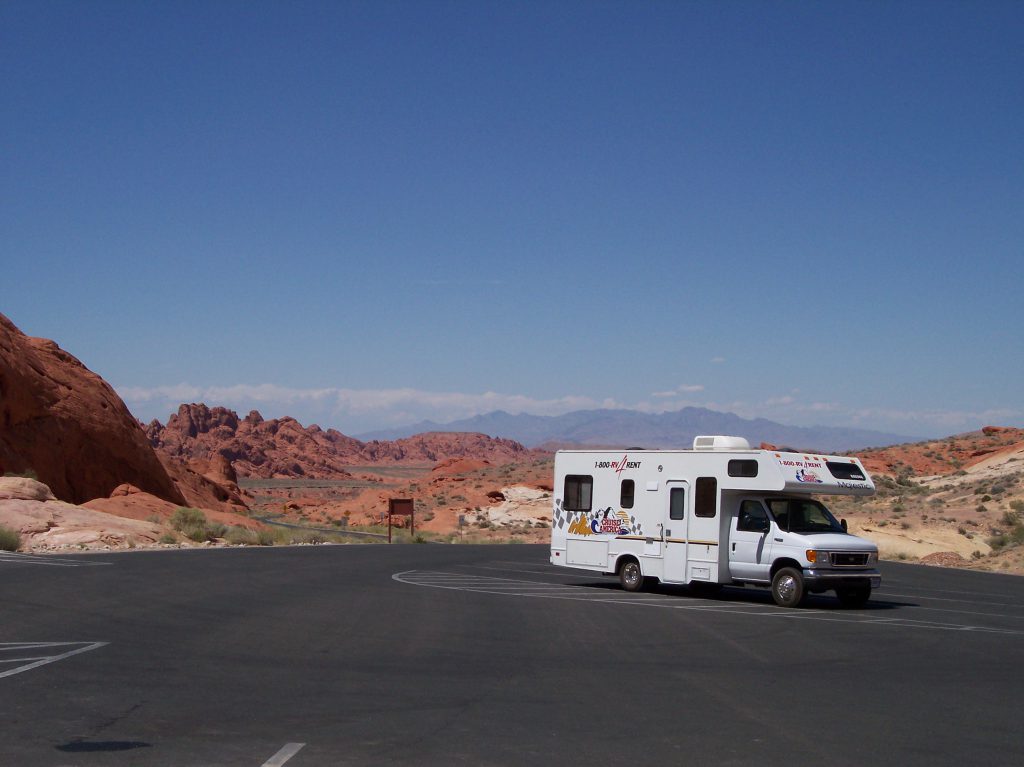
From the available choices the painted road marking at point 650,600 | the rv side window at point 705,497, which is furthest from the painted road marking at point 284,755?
the rv side window at point 705,497

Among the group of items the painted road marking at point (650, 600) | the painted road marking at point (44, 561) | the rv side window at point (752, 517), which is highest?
the rv side window at point (752, 517)

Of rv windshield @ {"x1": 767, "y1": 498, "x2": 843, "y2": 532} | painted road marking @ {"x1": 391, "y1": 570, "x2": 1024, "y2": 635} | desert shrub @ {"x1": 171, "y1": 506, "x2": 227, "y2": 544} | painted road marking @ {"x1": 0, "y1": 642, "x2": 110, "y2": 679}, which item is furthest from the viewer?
desert shrub @ {"x1": 171, "y1": 506, "x2": 227, "y2": 544}

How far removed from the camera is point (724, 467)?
21109mm

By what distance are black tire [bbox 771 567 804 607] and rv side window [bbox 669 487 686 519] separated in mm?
2330

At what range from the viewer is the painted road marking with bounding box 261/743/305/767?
736 centimetres

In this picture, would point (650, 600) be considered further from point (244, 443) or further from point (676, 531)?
point (244, 443)

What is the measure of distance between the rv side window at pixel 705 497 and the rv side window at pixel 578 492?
303 centimetres

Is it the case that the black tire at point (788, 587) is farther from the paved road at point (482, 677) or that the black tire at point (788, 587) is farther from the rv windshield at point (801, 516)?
the rv windshield at point (801, 516)

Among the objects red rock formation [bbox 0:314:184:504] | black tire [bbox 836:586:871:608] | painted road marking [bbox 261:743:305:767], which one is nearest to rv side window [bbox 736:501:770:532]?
black tire [bbox 836:586:871:608]

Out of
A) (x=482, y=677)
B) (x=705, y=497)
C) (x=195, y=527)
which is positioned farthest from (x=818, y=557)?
(x=195, y=527)

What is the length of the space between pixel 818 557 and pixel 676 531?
3032 millimetres

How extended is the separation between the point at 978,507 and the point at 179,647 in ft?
155

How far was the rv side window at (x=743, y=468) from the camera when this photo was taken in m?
20.6

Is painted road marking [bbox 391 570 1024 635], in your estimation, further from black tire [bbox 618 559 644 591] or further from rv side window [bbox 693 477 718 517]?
rv side window [bbox 693 477 718 517]
